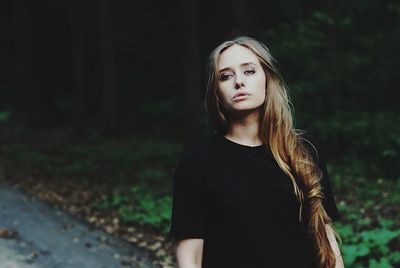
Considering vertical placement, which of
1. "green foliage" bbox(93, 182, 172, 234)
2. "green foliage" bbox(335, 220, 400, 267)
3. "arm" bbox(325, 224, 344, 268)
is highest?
"arm" bbox(325, 224, 344, 268)

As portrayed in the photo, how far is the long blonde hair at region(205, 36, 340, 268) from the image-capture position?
2.49 metres

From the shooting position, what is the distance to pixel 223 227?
240 cm

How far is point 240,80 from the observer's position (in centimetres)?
249

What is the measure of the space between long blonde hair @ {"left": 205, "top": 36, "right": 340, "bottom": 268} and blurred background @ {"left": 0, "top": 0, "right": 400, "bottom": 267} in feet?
1.27

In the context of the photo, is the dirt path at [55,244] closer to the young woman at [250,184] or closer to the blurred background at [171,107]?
the blurred background at [171,107]

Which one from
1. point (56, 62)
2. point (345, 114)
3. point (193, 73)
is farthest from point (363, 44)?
point (56, 62)

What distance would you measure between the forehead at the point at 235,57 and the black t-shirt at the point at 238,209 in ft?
1.33

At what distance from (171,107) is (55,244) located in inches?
508

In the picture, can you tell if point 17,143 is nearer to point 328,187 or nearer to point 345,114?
point 345,114

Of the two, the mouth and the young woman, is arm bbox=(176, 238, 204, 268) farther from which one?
the mouth

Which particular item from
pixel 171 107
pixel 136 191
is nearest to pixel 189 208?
pixel 136 191

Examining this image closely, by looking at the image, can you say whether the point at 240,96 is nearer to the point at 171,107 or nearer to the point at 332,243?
the point at 332,243

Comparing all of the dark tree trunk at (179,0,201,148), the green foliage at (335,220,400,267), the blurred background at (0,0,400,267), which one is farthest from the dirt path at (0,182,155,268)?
the dark tree trunk at (179,0,201,148)

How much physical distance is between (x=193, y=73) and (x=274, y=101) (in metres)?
9.06
